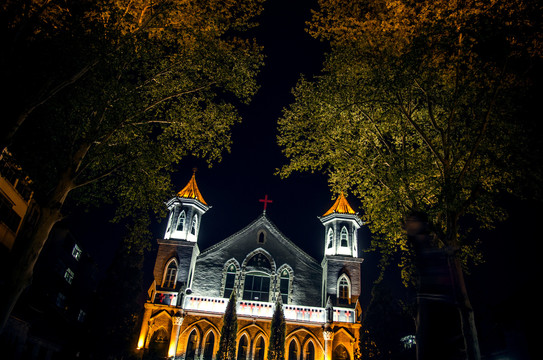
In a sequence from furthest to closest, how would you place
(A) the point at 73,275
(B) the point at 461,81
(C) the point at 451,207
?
(A) the point at 73,275 < (B) the point at 461,81 < (C) the point at 451,207

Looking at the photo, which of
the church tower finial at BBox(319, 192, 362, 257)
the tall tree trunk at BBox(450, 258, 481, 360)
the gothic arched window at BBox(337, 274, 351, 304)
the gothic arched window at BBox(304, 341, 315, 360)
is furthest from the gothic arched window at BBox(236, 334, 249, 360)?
the tall tree trunk at BBox(450, 258, 481, 360)

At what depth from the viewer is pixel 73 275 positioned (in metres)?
39.8

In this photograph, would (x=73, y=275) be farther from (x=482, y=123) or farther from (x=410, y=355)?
(x=482, y=123)

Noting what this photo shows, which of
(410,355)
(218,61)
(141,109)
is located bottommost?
(410,355)

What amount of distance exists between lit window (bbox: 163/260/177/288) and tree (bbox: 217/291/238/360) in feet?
20.0

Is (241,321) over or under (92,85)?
under

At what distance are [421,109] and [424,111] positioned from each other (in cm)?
15

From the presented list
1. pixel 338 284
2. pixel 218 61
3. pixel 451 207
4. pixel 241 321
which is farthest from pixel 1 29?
pixel 338 284

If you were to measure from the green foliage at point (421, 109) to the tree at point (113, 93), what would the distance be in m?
3.59

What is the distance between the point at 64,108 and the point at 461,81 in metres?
12.6

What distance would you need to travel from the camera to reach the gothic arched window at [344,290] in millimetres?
32562

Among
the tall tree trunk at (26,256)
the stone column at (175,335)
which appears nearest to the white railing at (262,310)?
the stone column at (175,335)

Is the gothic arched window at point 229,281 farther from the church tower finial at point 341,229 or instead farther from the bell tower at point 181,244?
the church tower finial at point 341,229

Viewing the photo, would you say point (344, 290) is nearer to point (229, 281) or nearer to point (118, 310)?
point (229, 281)
